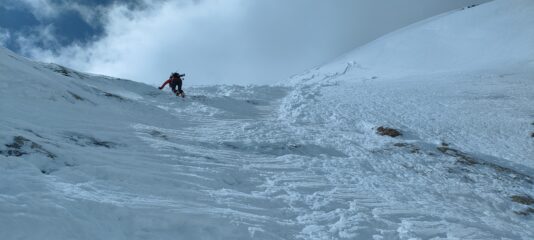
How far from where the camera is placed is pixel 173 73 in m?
24.1

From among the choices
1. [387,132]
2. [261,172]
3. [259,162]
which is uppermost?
[387,132]

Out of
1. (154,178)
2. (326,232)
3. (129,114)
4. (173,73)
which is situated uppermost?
(173,73)

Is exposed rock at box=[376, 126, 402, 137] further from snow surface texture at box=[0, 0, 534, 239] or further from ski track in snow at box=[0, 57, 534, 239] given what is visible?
snow surface texture at box=[0, 0, 534, 239]

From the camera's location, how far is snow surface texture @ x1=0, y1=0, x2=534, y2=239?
28.5ft

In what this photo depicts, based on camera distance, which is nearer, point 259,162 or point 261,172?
point 261,172

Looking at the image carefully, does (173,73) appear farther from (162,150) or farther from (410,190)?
(410,190)

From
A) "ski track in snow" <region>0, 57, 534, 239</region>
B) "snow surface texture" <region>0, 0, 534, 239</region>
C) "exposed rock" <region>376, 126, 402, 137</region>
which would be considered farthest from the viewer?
"exposed rock" <region>376, 126, 402, 137</region>

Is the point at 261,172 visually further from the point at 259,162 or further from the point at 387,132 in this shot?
the point at 387,132

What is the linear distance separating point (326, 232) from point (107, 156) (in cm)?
582

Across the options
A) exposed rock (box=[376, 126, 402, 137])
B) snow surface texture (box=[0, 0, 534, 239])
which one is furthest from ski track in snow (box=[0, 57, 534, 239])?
exposed rock (box=[376, 126, 402, 137])

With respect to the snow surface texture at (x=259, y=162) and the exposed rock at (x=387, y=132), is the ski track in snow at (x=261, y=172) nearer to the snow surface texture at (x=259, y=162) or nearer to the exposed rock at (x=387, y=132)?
the snow surface texture at (x=259, y=162)

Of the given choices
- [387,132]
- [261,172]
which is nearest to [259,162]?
[261,172]

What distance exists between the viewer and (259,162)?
1405cm

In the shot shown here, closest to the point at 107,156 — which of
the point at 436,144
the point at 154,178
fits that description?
the point at 154,178
